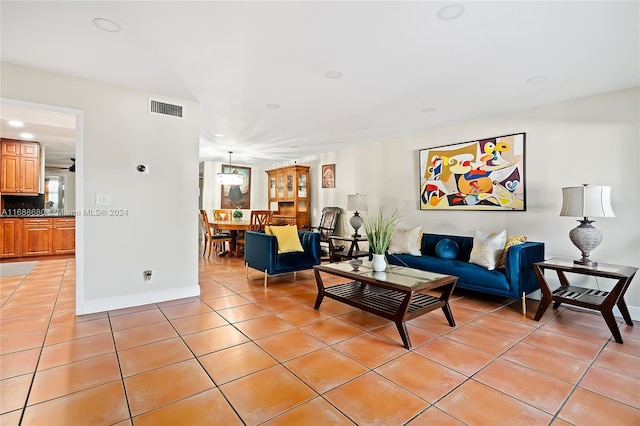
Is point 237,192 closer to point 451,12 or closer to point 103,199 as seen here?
point 103,199

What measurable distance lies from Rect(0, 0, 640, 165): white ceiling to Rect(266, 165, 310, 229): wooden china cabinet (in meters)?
3.41

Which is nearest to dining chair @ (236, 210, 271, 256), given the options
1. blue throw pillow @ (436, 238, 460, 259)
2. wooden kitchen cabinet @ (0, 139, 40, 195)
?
blue throw pillow @ (436, 238, 460, 259)

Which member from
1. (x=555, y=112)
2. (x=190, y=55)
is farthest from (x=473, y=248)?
(x=190, y=55)

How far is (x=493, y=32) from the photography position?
2205 mm

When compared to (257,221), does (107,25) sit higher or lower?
higher

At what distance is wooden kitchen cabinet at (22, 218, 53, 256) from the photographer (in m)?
5.95

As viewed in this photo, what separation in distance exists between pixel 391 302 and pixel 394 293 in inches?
14.1

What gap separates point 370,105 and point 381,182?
6.89 ft

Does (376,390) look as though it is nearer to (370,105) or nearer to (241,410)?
(241,410)

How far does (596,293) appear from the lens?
121 inches

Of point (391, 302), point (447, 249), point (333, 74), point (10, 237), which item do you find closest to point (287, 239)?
point (391, 302)

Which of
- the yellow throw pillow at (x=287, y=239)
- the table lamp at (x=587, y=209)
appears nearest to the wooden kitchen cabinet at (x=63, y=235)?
the yellow throw pillow at (x=287, y=239)

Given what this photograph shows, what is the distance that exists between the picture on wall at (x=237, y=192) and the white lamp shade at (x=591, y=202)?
7275mm

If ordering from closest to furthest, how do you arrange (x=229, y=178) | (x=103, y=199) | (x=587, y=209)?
(x=587, y=209), (x=103, y=199), (x=229, y=178)
